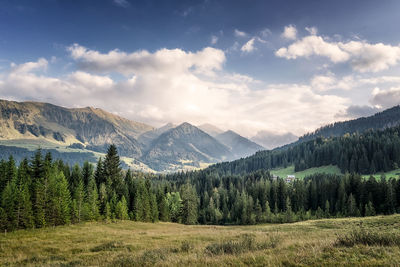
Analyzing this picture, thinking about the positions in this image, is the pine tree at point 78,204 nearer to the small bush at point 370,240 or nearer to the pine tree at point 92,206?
the pine tree at point 92,206

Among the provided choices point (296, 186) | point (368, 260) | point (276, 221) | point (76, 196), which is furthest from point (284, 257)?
point (296, 186)

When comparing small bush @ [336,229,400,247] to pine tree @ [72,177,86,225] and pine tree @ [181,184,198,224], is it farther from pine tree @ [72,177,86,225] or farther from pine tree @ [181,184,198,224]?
pine tree @ [181,184,198,224]

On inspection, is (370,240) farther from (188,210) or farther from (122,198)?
(188,210)

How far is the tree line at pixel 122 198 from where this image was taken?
46.2 metres

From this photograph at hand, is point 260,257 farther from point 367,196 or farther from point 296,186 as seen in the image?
point 296,186

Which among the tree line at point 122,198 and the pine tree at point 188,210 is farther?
the pine tree at point 188,210

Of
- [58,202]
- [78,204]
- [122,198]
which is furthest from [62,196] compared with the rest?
[122,198]

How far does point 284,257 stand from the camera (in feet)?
40.7

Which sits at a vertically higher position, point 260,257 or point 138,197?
point 260,257

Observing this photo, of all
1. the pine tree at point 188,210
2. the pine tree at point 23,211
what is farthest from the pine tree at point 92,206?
the pine tree at point 188,210

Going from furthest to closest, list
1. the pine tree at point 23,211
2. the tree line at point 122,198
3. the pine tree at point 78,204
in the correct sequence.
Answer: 1. the pine tree at point 78,204
2. the tree line at point 122,198
3. the pine tree at point 23,211

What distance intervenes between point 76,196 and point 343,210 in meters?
102

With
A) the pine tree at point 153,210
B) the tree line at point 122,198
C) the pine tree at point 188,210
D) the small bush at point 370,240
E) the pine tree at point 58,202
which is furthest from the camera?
the pine tree at point 188,210

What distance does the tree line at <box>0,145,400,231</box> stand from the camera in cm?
4622
